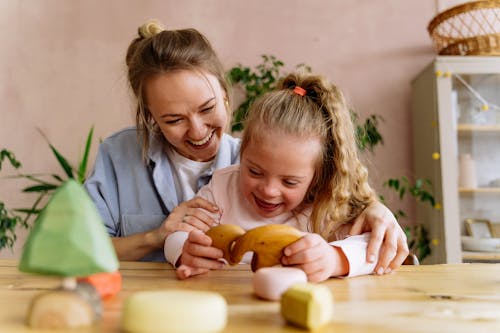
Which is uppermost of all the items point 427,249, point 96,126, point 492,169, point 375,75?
point 375,75

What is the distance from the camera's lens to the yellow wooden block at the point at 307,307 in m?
0.50

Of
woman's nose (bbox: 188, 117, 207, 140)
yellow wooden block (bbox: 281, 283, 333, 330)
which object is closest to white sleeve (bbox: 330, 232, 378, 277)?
yellow wooden block (bbox: 281, 283, 333, 330)

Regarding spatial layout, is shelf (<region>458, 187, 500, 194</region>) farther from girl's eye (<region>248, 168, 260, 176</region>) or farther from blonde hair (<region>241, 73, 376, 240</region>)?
girl's eye (<region>248, 168, 260, 176</region>)

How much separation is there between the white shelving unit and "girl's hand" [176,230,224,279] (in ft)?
7.02

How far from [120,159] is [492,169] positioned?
2222mm

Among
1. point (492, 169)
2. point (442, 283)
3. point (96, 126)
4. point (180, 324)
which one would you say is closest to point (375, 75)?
point (492, 169)

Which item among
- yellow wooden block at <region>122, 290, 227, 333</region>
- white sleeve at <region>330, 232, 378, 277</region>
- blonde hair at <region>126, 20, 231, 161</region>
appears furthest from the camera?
blonde hair at <region>126, 20, 231, 161</region>

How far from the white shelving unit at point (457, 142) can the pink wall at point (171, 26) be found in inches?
11.8

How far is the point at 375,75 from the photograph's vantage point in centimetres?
316

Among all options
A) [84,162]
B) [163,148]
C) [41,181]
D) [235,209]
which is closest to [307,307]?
[235,209]

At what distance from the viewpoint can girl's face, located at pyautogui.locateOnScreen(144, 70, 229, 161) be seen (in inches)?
54.3

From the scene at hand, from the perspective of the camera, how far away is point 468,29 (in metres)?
2.78

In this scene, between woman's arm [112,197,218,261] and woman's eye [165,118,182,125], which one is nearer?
woman's arm [112,197,218,261]

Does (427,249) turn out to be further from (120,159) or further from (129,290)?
(129,290)
